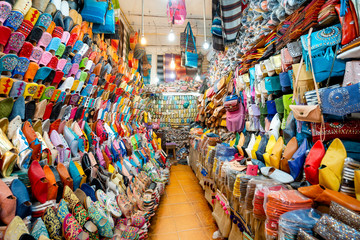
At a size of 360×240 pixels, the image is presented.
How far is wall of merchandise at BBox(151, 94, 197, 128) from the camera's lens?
8883 mm

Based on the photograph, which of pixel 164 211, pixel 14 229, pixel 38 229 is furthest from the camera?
pixel 164 211

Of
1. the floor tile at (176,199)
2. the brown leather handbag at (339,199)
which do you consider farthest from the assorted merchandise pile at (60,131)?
the brown leather handbag at (339,199)

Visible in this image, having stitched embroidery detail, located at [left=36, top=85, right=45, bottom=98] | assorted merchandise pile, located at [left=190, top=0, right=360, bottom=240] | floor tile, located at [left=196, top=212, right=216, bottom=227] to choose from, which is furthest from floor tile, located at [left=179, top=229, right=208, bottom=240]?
stitched embroidery detail, located at [left=36, top=85, right=45, bottom=98]

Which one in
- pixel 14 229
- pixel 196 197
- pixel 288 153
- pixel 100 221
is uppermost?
pixel 288 153

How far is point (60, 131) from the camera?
6.88 ft

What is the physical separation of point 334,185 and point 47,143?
8.02 ft

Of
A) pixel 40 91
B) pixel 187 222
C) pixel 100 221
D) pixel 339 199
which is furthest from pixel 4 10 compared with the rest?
pixel 187 222

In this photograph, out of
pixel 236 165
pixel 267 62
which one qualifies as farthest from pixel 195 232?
pixel 267 62

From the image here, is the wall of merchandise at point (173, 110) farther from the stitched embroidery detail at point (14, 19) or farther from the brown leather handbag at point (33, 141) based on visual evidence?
the stitched embroidery detail at point (14, 19)

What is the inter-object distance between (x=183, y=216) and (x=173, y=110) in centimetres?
601

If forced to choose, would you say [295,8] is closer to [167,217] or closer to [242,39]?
[242,39]

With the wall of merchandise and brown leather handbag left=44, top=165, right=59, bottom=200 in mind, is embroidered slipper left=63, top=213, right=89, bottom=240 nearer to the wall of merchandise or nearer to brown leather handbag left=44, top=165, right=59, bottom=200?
brown leather handbag left=44, top=165, right=59, bottom=200

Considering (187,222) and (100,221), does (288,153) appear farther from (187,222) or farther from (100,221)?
(187,222)

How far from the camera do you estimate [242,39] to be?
3654 millimetres
